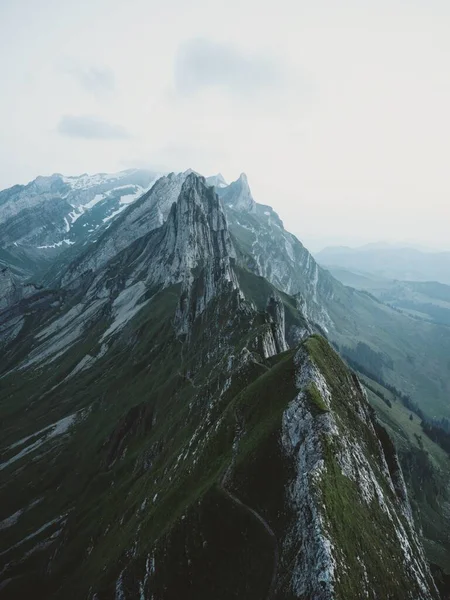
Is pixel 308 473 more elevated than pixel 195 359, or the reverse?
pixel 308 473

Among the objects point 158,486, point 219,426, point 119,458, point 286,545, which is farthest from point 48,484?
point 286,545

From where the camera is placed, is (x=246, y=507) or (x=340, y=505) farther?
(x=246, y=507)

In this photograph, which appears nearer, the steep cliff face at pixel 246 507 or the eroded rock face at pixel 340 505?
the eroded rock face at pixel 340 505

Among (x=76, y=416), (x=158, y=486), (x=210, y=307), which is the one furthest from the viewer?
(x=76, y=416)

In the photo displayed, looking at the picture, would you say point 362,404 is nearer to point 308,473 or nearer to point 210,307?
point 308,473

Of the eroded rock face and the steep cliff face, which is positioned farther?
the steep cliff face

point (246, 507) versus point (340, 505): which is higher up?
point (340, 505)

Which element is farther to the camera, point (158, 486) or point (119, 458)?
point (119, 458)

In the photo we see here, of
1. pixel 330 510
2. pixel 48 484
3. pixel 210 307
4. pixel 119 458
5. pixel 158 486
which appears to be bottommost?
pixel 48 484

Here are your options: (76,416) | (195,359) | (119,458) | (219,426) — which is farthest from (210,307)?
(219,426)

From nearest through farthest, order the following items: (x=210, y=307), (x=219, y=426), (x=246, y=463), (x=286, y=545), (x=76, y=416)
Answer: (x=286, y=545), (x=246, y=463), (x=219, y=426), (x=210, y=307), (x=76, y=416)
